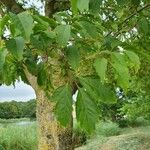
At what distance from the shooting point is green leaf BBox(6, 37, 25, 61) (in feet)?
5.94

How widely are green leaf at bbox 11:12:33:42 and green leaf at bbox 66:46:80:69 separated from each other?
366 mm

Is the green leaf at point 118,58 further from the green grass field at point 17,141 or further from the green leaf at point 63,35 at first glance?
the green grass field at point 17,141

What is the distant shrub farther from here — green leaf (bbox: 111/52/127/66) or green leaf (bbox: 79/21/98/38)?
green leaf (bbox: 111/52/127/66)

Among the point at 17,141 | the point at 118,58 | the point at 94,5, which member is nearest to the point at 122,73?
the point at 118,58

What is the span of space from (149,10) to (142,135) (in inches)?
435

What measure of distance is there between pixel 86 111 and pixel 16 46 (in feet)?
1.21

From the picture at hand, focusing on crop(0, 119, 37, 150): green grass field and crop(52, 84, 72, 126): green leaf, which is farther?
crop(0, 119, 37, 150): green grass field

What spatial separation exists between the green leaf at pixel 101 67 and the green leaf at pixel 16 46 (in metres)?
0.31

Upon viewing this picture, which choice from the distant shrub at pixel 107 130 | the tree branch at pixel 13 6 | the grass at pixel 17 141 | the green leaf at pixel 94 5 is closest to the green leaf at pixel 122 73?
the green leaf at pixel 94 5

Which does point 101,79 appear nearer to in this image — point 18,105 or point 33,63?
point 33,63

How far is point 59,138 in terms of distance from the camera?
24.1 feet

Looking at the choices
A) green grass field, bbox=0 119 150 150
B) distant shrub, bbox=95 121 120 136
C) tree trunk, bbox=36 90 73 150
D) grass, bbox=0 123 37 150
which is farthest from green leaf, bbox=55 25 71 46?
distant shrub, bbox=95 121 120 136

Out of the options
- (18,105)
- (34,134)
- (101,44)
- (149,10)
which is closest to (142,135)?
(34,134)

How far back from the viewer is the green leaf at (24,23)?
1725 millimetres
